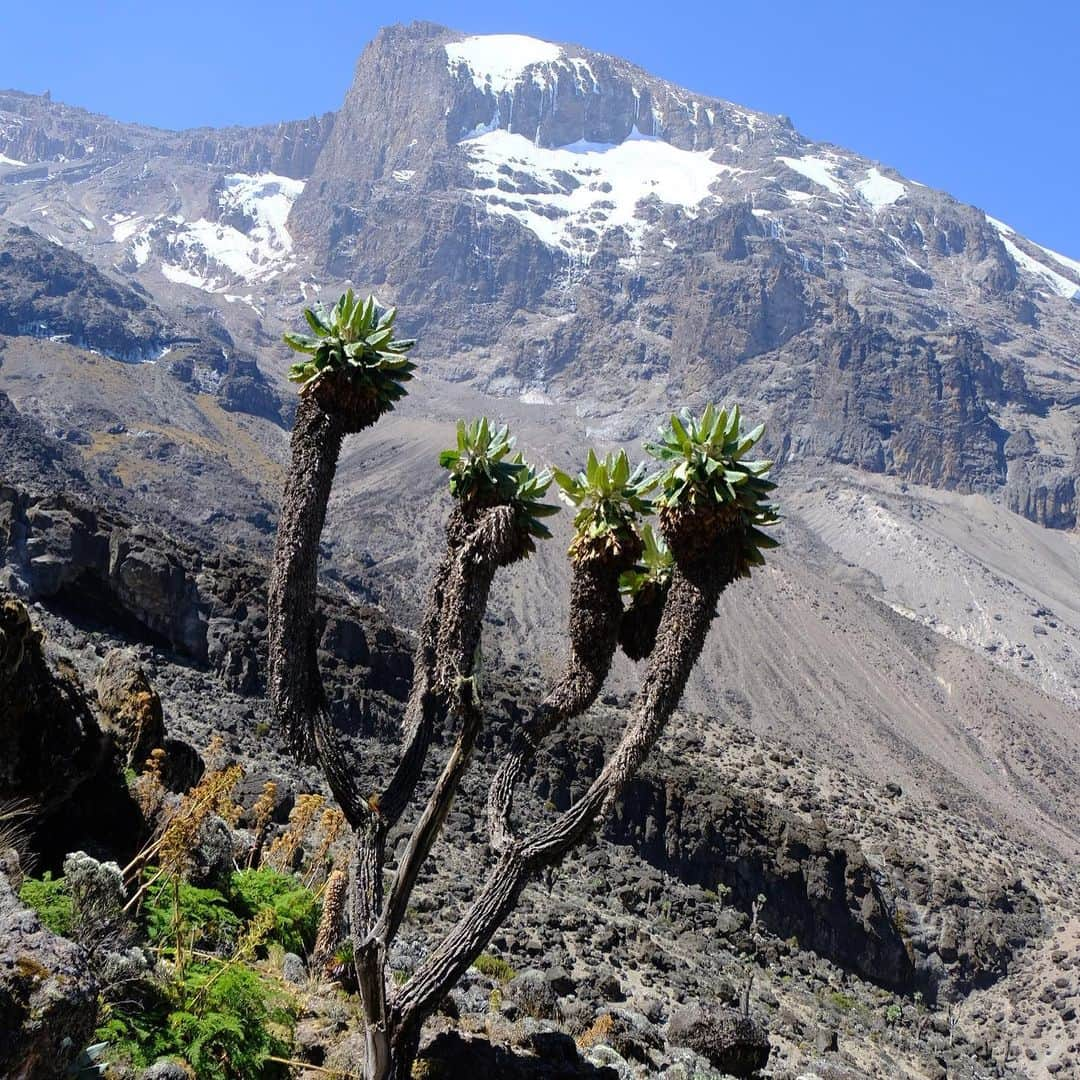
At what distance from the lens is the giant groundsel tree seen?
10484mm

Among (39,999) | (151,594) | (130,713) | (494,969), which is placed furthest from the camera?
(151,594)

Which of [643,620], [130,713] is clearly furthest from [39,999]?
[130,713]

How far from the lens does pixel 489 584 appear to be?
11305 millimetres

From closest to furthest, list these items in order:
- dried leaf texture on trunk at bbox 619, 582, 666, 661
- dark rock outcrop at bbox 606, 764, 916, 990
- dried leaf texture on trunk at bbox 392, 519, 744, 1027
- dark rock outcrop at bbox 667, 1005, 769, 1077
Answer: dried leaf texture on trunk at bbox 392, 519, 744, 1027 → dried leaf texture on trunk at bbox 619, 582, 666, 661 → dark rock outcrop at bbox 667, 1005, 769, 1077 → dark rock outcrop at bbox 606, 764, 916, 990

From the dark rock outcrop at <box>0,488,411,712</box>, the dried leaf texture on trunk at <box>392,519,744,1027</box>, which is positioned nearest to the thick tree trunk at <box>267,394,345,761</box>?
the dried leaf texture on trunk at <box>392,519,744,1027</box>

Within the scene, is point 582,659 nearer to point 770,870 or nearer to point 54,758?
point 54,758

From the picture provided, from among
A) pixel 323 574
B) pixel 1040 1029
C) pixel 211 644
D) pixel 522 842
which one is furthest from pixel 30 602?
pixel 323 574

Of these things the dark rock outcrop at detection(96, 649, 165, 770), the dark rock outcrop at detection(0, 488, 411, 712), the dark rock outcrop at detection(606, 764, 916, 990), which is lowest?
the dark rock outcrop at detection(606, 764, 916, 990)

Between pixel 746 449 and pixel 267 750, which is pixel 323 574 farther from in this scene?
pixel 746 449

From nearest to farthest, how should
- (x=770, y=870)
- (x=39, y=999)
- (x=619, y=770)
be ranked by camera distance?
1. (x=39, y=999)
2. (x=619, y=770)
3. (x=770, y=870)

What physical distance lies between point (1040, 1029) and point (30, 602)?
1546 inches

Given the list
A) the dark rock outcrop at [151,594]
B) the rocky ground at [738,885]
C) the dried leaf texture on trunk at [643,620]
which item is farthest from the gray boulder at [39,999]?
the dark rock outcrop at [151,594]

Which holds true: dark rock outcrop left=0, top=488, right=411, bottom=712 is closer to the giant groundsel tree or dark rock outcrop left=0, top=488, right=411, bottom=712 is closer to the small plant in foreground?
the small plant in foreground

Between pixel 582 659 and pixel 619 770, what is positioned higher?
pixel 582 659
